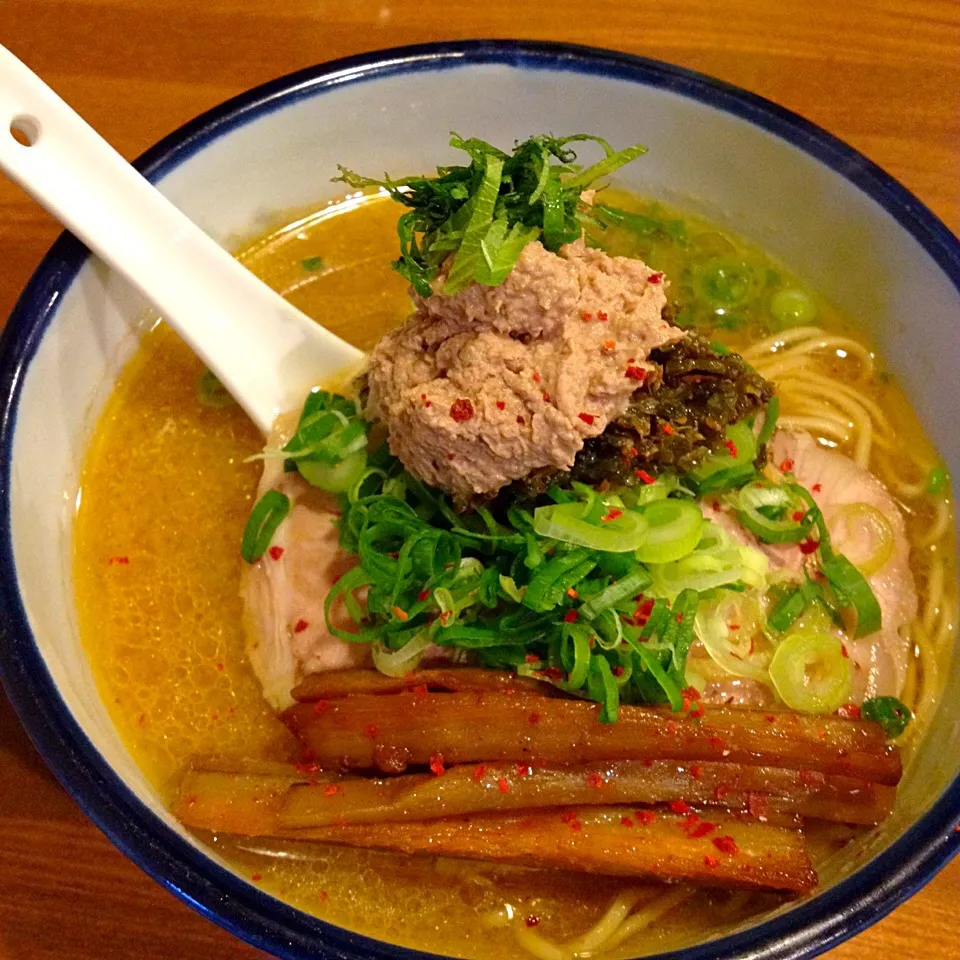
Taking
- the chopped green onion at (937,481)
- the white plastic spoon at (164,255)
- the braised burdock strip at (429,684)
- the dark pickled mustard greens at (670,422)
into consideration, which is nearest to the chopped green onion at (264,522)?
the white plastic spoon at (164,255)

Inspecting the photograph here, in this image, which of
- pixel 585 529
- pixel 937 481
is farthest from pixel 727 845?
pixel 937 481

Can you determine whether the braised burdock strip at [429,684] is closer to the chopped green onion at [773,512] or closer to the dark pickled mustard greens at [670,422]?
the dark pickled mustard greens at [670,422]

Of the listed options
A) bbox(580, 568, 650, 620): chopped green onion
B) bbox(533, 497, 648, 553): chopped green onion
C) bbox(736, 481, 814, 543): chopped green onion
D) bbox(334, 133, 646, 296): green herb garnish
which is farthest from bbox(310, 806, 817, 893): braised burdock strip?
bbox(334, 133, 646, 296): green herb garnish

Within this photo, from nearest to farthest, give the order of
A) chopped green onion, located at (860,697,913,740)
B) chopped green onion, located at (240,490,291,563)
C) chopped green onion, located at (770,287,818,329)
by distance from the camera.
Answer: chopped green onion, located at (860,697,913,740) < chopped green onion, located at (240,490,291,563) < chopped green onion, located at (770,287,818,329)

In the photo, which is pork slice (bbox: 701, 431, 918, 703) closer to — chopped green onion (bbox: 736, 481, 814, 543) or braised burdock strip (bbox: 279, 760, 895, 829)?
chopped green onion (bbox: 736, 481, 814, 543)

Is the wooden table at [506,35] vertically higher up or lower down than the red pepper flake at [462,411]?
higher up
